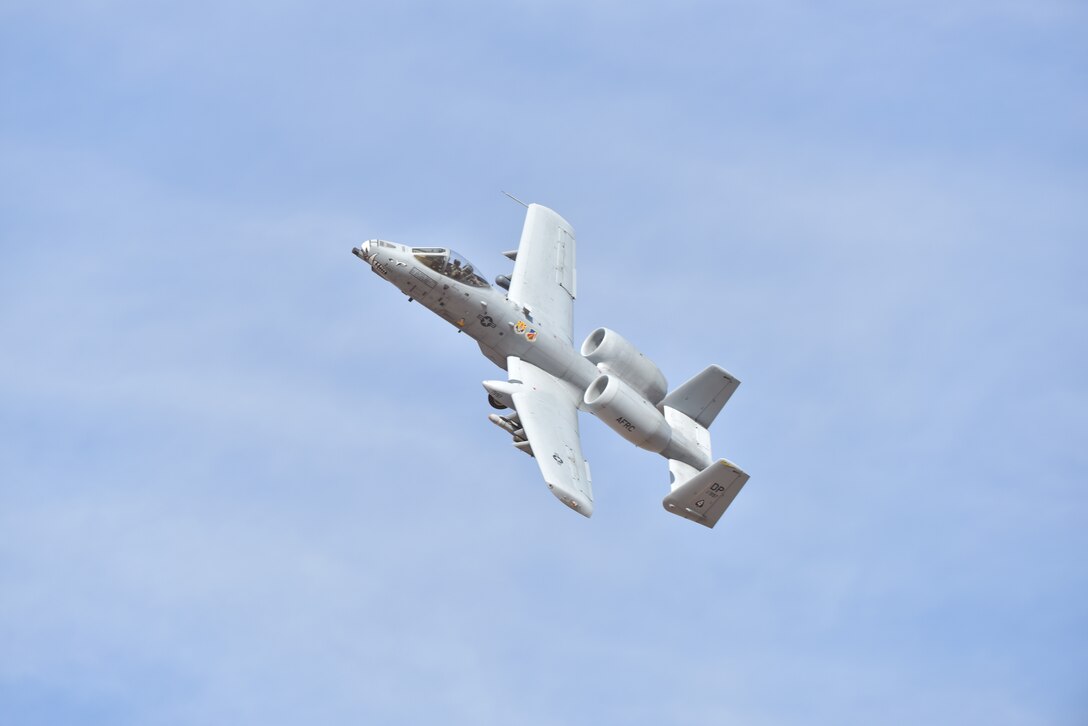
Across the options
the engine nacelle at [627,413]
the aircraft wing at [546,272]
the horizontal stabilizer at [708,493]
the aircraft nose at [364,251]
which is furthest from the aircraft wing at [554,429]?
the aircraft nose at [364,251]

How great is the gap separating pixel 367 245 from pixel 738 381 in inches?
580

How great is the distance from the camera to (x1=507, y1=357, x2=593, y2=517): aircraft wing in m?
53.6

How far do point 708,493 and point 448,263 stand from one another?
12.4 metres

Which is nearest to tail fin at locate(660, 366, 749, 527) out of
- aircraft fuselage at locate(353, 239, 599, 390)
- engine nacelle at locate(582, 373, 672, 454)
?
engine nacelle at locate(582, 373, 672, 454)

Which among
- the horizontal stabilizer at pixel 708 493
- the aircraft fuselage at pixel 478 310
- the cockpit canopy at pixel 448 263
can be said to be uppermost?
the cockpit canopy at pixel 448 263

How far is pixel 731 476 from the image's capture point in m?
55.2

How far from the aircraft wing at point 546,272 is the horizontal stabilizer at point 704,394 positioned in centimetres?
473

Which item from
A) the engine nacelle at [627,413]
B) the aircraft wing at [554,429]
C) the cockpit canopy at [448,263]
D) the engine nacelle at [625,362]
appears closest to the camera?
the aircraft wing at [554,429]

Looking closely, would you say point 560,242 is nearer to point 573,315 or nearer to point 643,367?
point 573,315

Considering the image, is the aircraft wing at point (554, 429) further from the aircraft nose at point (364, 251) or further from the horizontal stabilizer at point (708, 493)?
the aircraft nose at point (364, 251)

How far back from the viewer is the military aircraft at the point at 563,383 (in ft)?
183

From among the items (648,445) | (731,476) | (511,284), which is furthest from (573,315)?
(731,476)

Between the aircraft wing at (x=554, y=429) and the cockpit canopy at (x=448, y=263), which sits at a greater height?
the cockpit canopy at (x=448, y=263)

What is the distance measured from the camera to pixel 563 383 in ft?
194
